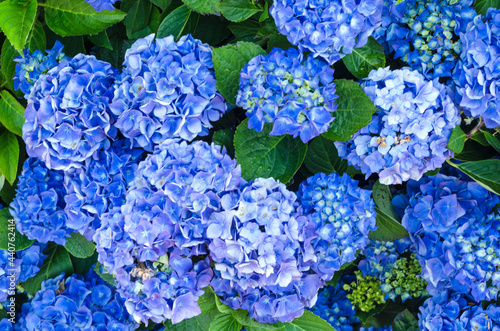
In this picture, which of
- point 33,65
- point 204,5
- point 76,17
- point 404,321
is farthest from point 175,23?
point 404,321

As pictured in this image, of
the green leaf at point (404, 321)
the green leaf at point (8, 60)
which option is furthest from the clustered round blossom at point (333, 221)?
the green leaf at point (8, 60)

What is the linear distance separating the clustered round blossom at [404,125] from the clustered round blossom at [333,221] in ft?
0.29

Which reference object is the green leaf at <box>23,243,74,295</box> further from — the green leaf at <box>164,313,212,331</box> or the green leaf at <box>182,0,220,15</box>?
the green leaf at <box>182,0,220,15</box>

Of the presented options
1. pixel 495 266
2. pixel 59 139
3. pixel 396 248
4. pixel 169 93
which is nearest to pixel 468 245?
pixel 495 266

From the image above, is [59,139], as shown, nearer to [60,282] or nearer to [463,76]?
[60,282]

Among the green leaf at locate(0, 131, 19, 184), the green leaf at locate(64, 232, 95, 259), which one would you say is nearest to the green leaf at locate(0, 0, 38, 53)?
the green leaf at locate(0, 131, 19, 184)

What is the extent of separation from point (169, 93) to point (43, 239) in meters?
0.60

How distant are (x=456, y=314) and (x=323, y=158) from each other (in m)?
0.56

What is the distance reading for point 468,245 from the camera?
4.23 ft

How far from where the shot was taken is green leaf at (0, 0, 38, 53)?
1.26 m

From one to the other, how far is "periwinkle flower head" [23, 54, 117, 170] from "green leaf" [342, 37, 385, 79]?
64cm

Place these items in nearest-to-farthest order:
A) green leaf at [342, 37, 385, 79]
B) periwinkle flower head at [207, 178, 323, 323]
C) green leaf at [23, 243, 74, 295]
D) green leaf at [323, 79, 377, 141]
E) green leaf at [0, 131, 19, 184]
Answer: periwinkle flower head at [207, 178, 323, 323], green leaf at [323, 79, 377, 141], green leaf at [342, 37, 385, 79], green leaf at [0, 131, 19, 184], green leaf at [23, 243, 74, 295]

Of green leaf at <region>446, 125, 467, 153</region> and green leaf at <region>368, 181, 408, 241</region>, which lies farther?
green leaf at <region>368, 181, 408, 241</region>

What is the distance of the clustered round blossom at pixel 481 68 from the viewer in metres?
1.16
